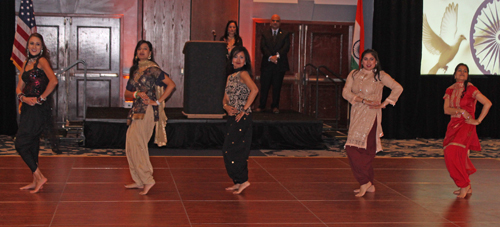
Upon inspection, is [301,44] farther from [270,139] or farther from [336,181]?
[336,181]

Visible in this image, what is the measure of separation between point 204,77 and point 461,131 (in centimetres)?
382

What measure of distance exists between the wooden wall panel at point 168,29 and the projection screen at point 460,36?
455 cm

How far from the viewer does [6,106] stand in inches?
352

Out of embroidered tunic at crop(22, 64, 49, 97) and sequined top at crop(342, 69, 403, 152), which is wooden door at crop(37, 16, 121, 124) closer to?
embroidered tunic at crop(22, 64, 49, 97)

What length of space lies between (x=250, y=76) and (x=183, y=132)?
10.3 feet

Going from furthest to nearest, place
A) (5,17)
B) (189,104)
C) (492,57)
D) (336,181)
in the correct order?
(492,57)
(5,17)
(189,104)
(336,181)

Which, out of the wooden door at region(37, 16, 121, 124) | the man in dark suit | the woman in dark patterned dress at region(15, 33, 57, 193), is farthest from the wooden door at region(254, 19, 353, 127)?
the woman in dark patterned dress at region(15, 33, 57, 193)

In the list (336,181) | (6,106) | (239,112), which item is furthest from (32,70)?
(6,106)

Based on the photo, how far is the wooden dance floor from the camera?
3936 millimetres

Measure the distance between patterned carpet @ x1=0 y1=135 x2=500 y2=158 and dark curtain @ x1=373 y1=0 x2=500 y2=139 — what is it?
0.82 metres

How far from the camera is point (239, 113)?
4.67 meters

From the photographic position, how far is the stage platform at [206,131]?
750 centimetres

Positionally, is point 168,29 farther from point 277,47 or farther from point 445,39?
point 445,39

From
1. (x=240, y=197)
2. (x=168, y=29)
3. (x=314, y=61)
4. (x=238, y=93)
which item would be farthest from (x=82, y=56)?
(x=240, y=197)
